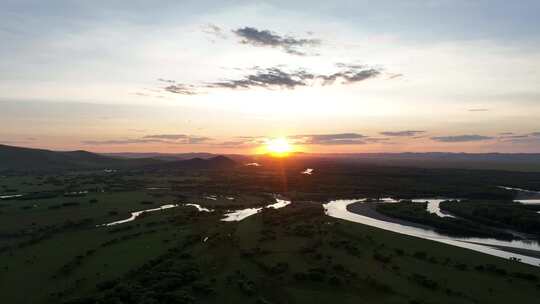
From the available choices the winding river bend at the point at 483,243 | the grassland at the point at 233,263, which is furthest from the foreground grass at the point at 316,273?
the winding river bend at the point at 483,243

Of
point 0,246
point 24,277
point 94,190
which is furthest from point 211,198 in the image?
point 24,277

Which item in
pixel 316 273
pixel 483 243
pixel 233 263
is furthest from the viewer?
pixel 483 243

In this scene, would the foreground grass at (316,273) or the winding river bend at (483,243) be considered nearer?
the foreground grass at (316,273)

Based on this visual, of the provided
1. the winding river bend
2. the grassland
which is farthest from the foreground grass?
the winding river bend

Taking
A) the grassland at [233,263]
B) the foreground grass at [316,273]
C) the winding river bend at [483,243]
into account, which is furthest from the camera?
the winding river bend at [483,243]

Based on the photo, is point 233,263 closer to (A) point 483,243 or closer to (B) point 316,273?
(B) point 316,273

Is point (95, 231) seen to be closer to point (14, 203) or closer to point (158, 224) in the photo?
point (158, 224)

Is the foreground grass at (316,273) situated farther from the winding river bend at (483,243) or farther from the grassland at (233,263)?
the winding river bend at (483,243)

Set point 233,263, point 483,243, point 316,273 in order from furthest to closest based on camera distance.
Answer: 1. point 483,243
2. point 233,263
3. point 316,273

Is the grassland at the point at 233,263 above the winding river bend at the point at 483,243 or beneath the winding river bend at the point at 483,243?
above

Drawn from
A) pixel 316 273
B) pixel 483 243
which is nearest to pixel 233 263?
pixel 316 273

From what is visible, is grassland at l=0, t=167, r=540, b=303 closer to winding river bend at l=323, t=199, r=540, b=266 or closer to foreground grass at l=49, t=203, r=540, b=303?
foreground grass at l=49, t=203, r=540, b=303
